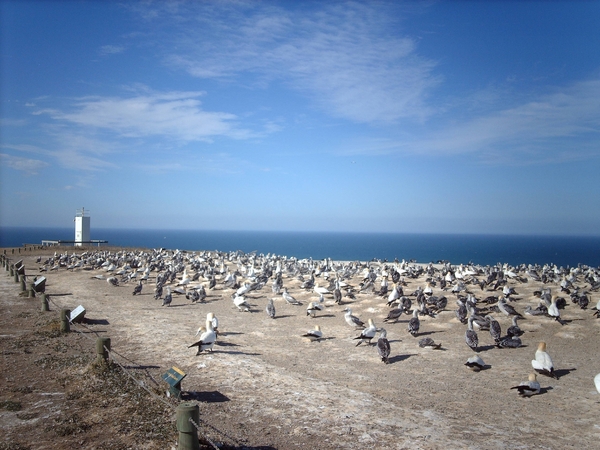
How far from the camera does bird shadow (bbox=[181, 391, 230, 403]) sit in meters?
7.93

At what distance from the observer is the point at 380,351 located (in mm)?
11094

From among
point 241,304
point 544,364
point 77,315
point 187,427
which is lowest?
point 241,304

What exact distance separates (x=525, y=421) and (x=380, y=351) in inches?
164

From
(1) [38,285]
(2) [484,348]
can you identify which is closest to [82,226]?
(1) [38,285]

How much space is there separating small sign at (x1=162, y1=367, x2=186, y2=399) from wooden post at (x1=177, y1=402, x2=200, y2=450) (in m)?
2.17

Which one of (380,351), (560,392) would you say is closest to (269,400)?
(380,351)

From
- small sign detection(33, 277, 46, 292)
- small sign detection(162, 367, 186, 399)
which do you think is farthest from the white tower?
small sign detection(162, 367, 186, 399)

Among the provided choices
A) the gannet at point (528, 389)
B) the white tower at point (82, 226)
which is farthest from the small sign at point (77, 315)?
the white tower at point (82, 226)

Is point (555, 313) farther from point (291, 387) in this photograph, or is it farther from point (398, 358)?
point (291, 387)

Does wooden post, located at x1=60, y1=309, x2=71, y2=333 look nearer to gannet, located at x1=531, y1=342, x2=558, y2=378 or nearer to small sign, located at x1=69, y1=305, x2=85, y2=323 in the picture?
small sign, located at x1=69, y1=305, x2=85, y2=323

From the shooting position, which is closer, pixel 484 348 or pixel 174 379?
pixel 174 379

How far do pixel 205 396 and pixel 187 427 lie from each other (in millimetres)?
3112

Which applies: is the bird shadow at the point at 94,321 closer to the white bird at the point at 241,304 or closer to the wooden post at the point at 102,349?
the white bird at the point at 241,304

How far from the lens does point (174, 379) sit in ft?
24.4
